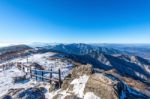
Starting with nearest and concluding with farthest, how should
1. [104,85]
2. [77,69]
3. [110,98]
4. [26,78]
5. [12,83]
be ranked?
[110,98] → [104,85] → [77,69] → [12,83] → [26,78]

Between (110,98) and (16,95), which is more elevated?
(110,98)

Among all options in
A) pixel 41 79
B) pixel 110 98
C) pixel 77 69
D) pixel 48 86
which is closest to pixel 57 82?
pixel 48 86

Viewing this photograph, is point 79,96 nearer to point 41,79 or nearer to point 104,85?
point 104,85

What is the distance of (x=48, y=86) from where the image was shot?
2089 centimetres

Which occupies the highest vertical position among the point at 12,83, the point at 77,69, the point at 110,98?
the point at 77,69

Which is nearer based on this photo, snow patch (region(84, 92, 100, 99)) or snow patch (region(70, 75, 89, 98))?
snow patch (region(84, 92, 100, 99))

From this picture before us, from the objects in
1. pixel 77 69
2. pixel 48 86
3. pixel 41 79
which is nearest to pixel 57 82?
pixel 48 86

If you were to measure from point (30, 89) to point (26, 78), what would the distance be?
612 centimetres

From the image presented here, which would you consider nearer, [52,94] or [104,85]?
[104,85]

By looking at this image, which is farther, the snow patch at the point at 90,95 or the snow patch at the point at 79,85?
the snow patch at the point at 79,85

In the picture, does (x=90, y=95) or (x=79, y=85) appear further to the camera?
(x=79, y=85)

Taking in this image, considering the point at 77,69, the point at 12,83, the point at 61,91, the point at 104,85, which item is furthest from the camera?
the point at 12,83

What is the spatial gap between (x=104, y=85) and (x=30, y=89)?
9.69 metres

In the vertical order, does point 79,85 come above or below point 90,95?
above
